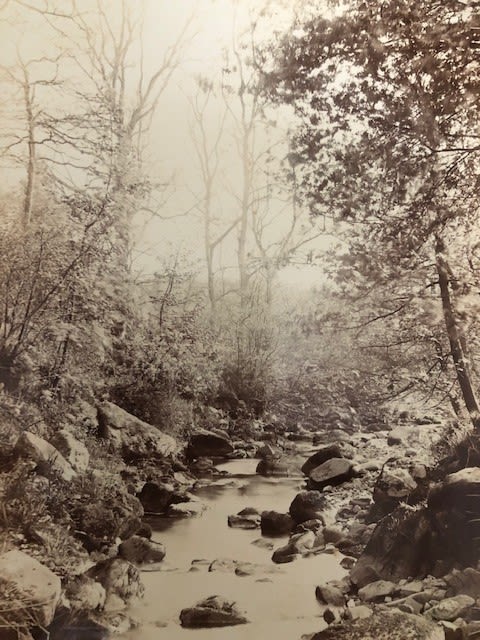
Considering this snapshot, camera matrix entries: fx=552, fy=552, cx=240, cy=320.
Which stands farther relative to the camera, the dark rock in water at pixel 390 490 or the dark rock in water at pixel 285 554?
the dark rock in water at pixel 390 490

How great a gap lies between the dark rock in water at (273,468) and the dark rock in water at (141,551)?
40.5 inches

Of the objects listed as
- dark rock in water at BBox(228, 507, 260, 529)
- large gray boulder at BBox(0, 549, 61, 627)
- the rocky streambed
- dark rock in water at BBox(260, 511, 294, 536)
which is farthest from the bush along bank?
dark rock in water at BBox(260, 511, 294, 536)

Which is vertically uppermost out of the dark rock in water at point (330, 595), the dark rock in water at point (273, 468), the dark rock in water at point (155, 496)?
the dark rock in water at point (273, 468)

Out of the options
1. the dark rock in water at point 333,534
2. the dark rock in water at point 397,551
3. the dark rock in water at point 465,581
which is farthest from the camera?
the dark rock in water at point 333,534

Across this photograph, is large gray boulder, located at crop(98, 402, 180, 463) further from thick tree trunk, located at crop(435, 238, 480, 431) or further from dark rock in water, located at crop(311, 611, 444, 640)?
thick tree trunk, located at crop(435, 238, 480, 431)

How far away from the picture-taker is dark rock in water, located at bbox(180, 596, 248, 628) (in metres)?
2.15

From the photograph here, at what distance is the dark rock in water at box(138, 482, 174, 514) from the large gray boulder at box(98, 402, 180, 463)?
17cm

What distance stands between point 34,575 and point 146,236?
1593 millimetres

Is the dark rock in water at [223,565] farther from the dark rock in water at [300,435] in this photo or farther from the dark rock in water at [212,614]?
the dark rock in water at [300,435]

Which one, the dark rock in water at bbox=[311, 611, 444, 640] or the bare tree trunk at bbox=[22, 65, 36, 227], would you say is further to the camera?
the bare tree trunk at bbox=[22, 65, 36, 227]

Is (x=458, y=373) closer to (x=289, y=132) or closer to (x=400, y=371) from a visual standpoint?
(x=400, y=371)

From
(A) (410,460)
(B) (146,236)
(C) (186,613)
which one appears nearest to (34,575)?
(C) (186,613)

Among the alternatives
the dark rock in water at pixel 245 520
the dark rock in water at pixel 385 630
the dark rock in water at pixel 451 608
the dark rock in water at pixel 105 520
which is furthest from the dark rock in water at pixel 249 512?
the dark rock in water at pixel 451 608

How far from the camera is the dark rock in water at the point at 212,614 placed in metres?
2.15
